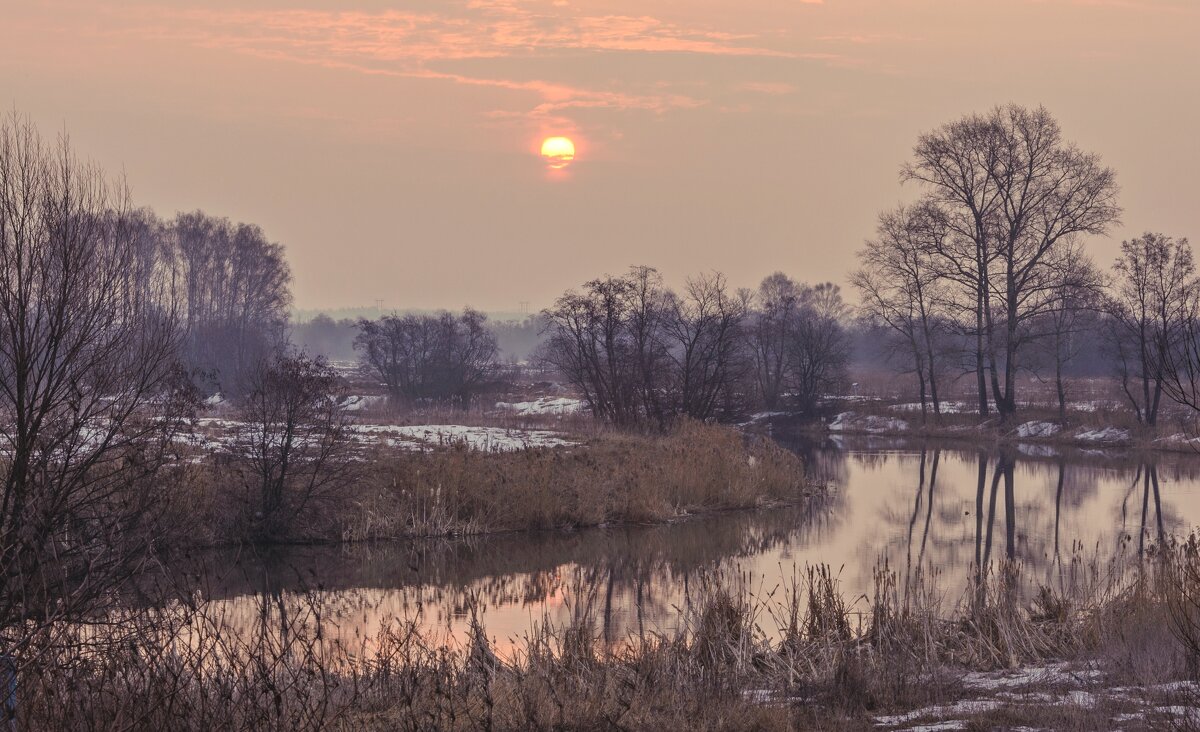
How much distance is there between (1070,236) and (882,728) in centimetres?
3921

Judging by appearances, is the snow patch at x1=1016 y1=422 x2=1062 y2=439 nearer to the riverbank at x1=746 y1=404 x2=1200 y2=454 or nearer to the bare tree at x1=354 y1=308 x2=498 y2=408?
the riverbank at x1=746 y1=404 x2=1200 y2=454

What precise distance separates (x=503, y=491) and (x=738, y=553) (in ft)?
16.1

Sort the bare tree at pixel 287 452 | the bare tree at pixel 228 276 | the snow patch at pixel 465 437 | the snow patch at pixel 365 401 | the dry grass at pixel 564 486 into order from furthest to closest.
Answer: the bare tree at pixel 228 276
the snow patch at pixel 365 401
the snow patch at pixel 465 437
the dry grass at pixel 564 486
the bare tree at pixel 287 452

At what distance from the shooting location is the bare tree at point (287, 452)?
18938mm

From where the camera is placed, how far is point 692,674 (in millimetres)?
9242

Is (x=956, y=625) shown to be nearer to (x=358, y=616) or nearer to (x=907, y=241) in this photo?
Result: (x=358, y=616)

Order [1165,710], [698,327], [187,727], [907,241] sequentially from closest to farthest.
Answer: [187,727], [1165,710], [698,327], [907,241]

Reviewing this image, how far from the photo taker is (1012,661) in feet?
32.4

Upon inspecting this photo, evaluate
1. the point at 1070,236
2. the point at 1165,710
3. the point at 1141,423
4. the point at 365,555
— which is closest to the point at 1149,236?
the point at 1070,236

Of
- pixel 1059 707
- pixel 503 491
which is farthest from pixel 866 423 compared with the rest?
pixel 1059 707

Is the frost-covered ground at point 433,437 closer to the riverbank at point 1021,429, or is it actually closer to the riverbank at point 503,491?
the riverbank at point 503,491

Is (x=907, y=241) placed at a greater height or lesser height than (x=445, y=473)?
greater

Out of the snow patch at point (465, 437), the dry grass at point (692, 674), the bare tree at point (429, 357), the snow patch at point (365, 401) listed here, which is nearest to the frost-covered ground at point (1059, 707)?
the dry grass at point (692, 674)

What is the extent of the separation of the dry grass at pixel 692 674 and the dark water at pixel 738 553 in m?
0.80
